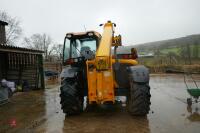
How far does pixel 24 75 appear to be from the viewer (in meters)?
18.8

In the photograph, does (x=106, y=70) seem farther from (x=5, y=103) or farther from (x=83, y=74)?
(x=5, y=103)

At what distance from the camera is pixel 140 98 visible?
7926 millimetres

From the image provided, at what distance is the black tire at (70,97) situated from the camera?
845cm

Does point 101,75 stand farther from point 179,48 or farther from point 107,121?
point 179,48

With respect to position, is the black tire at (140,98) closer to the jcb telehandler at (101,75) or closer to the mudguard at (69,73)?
the jcb telehandler at (101,75)

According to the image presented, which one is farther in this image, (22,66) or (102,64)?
(22,66)

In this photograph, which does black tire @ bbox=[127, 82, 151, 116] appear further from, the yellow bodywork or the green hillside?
the green hillside

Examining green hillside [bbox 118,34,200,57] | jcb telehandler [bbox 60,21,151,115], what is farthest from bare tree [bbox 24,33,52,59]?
jcb telehandler [bbox 60,21,151,115]

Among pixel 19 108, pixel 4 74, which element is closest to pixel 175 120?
pixel 19 108

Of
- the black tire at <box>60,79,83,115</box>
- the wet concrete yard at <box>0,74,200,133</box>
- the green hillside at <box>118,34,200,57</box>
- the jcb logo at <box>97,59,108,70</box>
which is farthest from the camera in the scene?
the green hillside at <box>118,34,200,57</box>

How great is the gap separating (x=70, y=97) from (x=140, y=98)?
1.96m

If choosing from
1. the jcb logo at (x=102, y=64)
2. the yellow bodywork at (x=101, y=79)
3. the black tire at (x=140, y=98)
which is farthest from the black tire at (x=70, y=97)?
the black tire at (x=140, y=98)

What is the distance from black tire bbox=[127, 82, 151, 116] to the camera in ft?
26.0

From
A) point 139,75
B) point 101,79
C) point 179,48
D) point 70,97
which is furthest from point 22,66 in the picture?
point 179,48
